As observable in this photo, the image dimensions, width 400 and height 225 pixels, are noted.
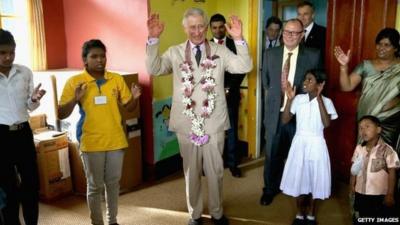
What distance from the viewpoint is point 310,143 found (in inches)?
98.7

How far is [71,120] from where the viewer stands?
338 centimetres

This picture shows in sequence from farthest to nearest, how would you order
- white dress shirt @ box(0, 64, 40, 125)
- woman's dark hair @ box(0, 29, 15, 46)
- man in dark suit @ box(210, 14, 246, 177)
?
man in dark suit @ box(210, 14, 246, 177) < white dress shirt @ box(0, 64, 40, 125) < woman's dark hair @ box(0, 29, 15, 46)

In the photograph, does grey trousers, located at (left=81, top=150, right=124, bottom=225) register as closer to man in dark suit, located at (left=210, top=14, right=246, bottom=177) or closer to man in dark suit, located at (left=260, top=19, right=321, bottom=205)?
man in dark suit, located at (left=260, top=19, right=321, bottom=205)

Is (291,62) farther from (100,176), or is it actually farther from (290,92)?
(100,176)

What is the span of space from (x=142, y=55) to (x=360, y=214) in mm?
2337

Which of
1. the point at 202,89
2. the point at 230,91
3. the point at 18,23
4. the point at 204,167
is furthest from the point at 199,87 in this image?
the point at 18,23

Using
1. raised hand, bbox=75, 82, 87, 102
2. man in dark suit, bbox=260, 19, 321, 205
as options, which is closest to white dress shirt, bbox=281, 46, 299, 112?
man in dark suit, bbox=260, 19, 321, 205

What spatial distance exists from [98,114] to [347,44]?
2335mm

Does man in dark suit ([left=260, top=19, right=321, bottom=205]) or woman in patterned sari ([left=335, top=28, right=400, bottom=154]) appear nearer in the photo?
woman in patterned sari ([left=335, top=28, right=400, bottom=154])

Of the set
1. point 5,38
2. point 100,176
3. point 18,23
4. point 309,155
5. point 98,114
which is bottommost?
point 100,176

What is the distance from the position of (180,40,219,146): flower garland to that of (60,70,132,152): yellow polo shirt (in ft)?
1.52

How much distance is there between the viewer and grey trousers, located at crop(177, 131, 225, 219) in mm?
2549

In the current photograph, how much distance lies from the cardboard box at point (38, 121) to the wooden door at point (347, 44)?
9.24ft

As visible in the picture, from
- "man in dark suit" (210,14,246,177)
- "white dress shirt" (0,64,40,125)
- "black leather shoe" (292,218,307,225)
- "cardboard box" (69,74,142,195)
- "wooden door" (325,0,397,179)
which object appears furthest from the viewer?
"man in dark suit" (210,14,246,177)
